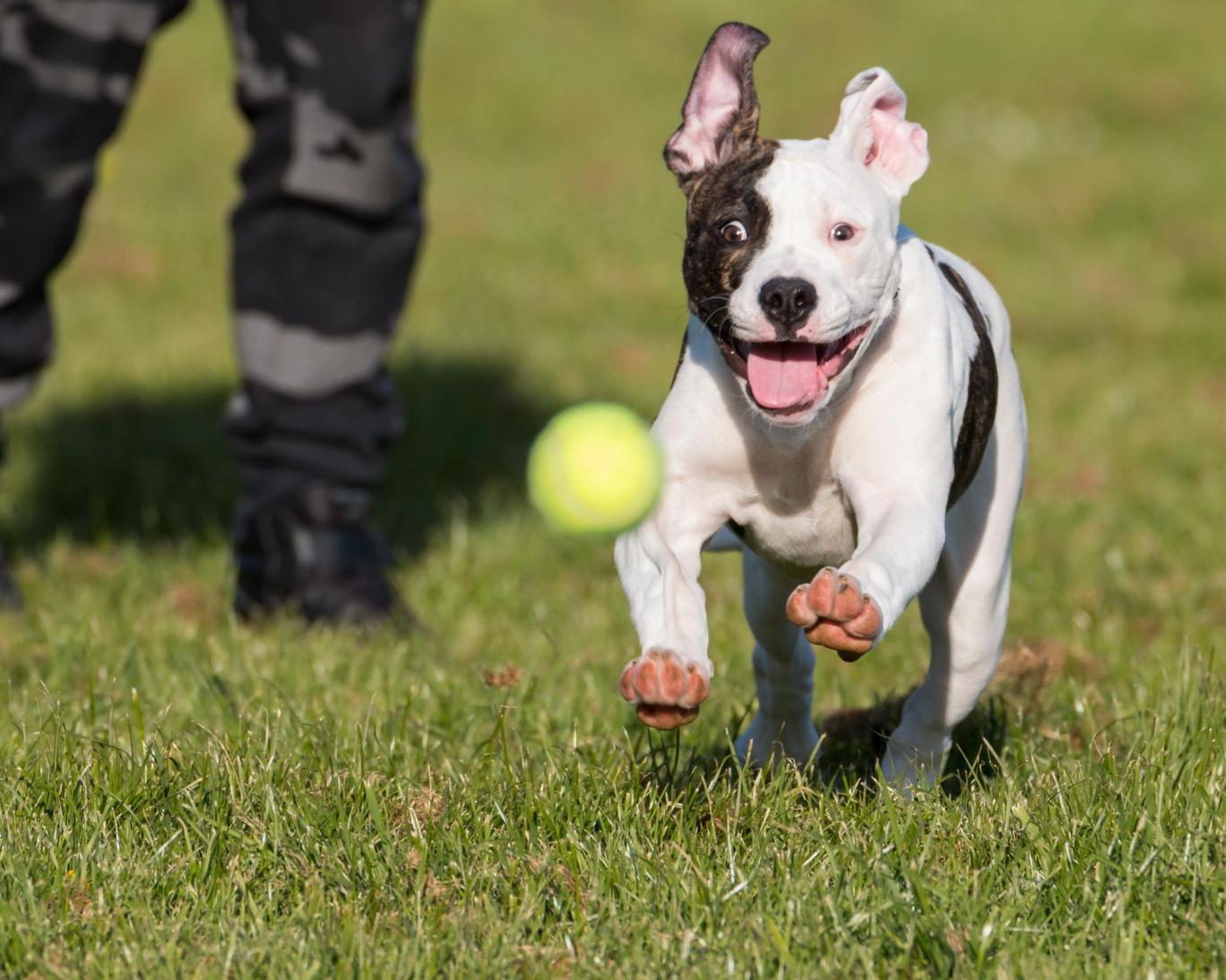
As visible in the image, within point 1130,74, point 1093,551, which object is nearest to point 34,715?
point 1093,551

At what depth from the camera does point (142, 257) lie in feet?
37.8

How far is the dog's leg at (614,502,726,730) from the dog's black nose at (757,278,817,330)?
1.55 ft

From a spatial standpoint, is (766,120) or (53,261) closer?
(53,261)

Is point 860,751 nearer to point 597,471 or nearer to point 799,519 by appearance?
point 799,519

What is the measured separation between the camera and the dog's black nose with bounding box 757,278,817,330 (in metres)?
3.15

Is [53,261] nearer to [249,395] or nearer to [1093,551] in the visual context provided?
[249,395]

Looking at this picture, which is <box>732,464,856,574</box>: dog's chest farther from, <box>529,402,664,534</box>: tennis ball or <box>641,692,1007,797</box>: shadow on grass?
<box>641,692,1007,797</box>: shadow on grass

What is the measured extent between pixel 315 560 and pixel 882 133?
2713 millimetres

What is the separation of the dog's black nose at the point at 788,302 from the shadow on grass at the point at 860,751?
0.99 meters

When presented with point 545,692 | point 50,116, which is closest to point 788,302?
point 545,692

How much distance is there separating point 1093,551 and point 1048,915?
340 cm

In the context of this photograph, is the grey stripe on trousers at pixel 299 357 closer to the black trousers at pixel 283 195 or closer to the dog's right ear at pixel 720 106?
the black trousers at pixel 283 195

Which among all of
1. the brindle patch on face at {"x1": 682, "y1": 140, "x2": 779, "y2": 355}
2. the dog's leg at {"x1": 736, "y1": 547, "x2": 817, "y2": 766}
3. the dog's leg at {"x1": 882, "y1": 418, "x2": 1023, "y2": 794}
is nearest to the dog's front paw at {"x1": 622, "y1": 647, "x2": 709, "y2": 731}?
the brindle patch on face at {"x1": 682, "y1": 140, "x2": 779, "y2": 355}

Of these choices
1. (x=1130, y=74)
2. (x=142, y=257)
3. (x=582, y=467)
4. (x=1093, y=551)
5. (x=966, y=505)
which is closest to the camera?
(x=582, y=467)
